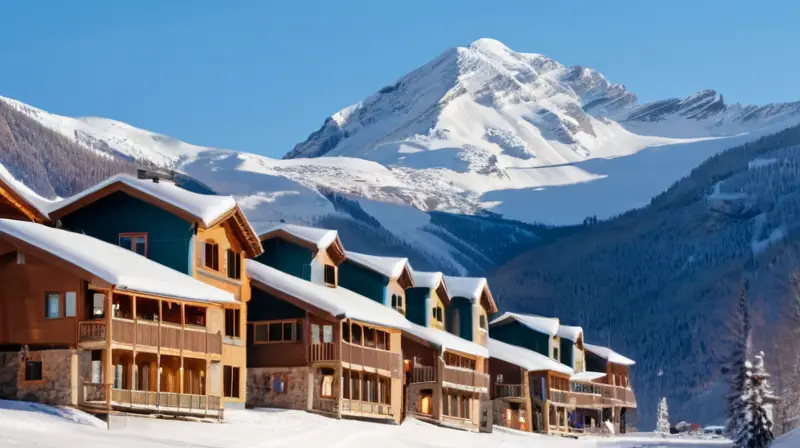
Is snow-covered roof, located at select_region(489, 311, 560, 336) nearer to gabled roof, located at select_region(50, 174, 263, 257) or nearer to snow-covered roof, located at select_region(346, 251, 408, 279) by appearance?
snow-covered roof, located at select_region(346, 251, 408, 279)

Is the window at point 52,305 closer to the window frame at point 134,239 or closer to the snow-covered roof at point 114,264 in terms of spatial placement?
the snow-covered roof at point 114,264

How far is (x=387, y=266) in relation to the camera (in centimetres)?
8519

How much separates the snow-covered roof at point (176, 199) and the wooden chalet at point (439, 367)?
2094 cm

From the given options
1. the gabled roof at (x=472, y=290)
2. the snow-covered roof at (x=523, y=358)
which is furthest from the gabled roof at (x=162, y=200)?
the snow-covered roof at (x=523, y=358)

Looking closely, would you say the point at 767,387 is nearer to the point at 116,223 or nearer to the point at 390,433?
the point at 390,433

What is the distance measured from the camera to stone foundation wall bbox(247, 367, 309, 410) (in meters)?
69.0

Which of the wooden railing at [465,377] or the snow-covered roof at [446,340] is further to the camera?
the wooden railing at [465,377]

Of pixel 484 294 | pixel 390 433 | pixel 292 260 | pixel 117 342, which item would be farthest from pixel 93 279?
pixel 484 294

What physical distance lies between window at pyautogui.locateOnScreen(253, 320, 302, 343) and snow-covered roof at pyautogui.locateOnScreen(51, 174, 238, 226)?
319 inches

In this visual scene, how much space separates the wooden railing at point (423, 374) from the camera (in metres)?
83.6

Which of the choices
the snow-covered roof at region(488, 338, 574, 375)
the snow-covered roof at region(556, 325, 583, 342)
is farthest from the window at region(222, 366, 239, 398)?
the snow-covered roof at region(556, 325, 583, 342)

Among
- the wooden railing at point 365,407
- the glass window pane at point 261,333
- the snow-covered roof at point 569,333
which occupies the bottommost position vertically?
the wooden railing at point 365,407

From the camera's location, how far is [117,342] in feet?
174

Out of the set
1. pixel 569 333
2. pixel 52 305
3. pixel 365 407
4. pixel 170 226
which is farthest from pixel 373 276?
pixel 569 333
